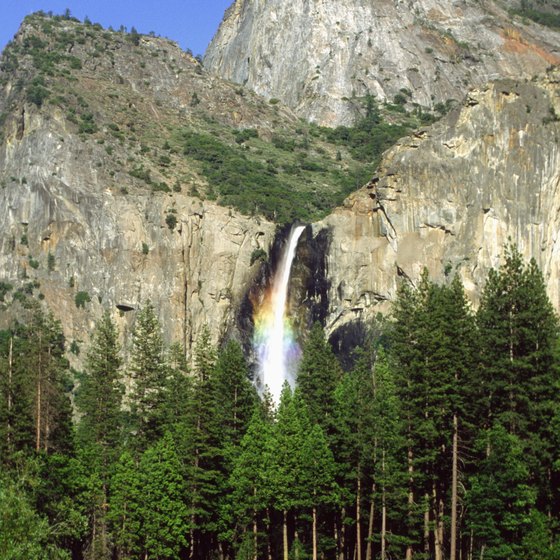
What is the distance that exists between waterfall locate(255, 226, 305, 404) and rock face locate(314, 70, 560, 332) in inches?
180

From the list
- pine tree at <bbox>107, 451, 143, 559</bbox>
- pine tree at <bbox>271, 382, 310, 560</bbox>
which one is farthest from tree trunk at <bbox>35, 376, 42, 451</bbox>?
pine tree at <bbox>271, 382, 310, 560</bbox>

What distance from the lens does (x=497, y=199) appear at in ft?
368

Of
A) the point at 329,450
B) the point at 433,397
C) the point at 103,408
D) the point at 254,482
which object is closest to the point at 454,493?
the point at 433,397

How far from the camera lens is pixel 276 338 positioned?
375 feet

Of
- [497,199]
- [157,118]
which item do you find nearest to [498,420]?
[497,199]

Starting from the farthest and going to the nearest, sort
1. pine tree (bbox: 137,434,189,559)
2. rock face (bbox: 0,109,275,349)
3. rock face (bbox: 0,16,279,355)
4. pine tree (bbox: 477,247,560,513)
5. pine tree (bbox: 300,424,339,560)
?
1. rock face (bbox: 0,16,279,355)
2. rock face (bbox: 0,109,275,349)
3. pine tree (bbox: 137,434,189,559)
4. pine tree (bbox: 300,424,339,560)
5. pine tree (bbox: 477,247,560,513)

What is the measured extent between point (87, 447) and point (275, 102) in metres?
132

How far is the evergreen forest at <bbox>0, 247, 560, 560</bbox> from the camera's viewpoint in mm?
53781

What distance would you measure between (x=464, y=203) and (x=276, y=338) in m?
22.8

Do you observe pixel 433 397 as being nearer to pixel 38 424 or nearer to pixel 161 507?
pixel 161 507

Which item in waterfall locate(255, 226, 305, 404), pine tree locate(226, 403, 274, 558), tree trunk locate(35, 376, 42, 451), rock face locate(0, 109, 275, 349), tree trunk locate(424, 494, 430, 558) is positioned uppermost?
rock face locate(0, 109, 275, 349)

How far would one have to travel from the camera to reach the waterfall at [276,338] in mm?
112188

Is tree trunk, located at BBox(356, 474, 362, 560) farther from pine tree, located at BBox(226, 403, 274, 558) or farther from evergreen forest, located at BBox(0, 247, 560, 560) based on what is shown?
pine tree, located at BBox(226, 403, 274, 558)

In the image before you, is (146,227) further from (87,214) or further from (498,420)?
(498,420)
